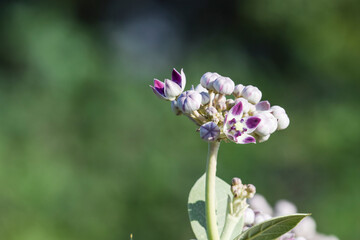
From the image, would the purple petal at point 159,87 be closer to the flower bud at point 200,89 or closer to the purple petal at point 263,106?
the flower bud at point 200,89

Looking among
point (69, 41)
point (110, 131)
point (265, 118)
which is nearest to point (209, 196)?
point (265, 118)

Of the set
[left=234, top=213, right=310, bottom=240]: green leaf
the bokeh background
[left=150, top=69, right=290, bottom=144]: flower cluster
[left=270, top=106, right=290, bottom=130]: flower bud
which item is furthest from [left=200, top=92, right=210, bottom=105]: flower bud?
the bokeh background

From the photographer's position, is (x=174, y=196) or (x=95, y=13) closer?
(x=174, y=196)

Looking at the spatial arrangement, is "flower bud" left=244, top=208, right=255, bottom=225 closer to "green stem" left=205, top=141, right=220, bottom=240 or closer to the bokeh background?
"green stem" left=205, top=141, right=220, bottom=240

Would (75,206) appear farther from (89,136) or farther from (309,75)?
(309,75)

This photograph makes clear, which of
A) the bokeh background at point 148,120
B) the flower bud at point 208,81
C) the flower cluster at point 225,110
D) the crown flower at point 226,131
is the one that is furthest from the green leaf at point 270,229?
the bokeh background at point 148,120
